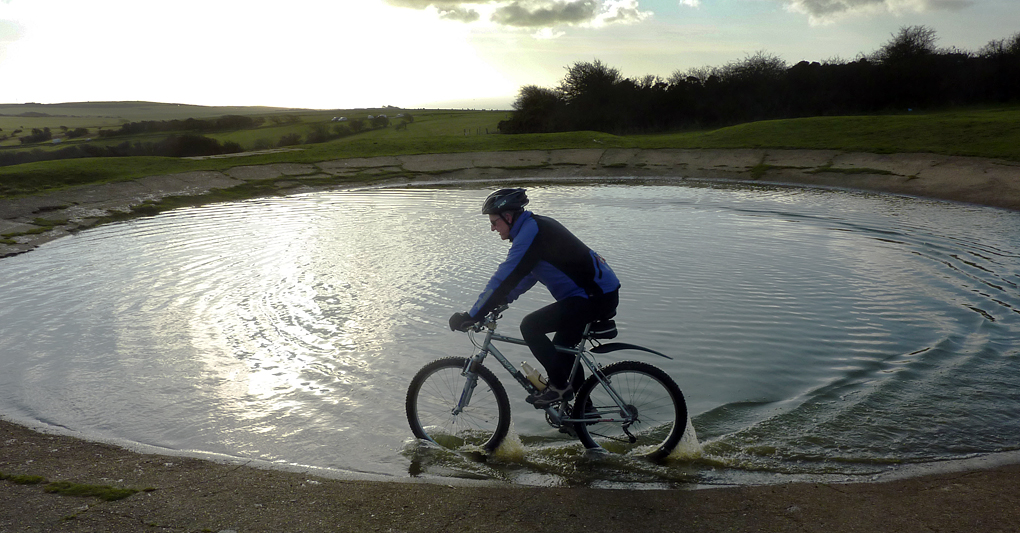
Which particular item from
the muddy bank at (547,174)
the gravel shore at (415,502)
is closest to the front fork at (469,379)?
the gravel shore at (415,502)

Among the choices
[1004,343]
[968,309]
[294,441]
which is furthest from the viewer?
[968,309]

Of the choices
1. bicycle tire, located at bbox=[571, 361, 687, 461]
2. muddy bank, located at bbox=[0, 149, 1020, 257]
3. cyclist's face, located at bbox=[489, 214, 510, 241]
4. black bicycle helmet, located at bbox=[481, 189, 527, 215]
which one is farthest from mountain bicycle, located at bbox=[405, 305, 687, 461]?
muddy bank, located at bbox=[0, 149, 1020, 257]

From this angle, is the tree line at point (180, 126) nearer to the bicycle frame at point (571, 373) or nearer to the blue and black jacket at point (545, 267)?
the bicycle frame at point (571, 373)

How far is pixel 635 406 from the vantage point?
4.84 metres

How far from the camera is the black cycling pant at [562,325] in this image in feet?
15.6

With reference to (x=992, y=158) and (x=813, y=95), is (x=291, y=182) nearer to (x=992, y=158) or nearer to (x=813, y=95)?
(x=992, y=158)

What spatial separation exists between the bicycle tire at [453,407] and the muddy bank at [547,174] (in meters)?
13.6

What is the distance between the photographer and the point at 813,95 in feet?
159

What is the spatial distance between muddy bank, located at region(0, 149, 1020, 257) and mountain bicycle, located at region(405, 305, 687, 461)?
13.7 meters

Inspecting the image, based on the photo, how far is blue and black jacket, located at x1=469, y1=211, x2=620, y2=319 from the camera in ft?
15.1

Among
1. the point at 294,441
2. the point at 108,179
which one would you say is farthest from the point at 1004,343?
the point at 108,179

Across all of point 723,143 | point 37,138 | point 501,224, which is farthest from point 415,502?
point 37,138

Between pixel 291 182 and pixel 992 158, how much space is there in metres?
26.2

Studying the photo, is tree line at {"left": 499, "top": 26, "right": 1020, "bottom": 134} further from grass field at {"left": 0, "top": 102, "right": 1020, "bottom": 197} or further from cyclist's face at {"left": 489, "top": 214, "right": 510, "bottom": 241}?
cyclist's face at {"left": 489, "top": 214, "right": 510, "bottom": 241}
